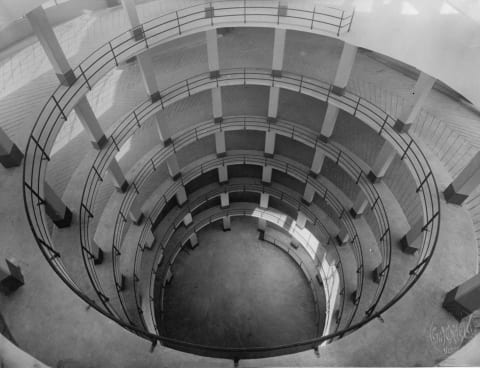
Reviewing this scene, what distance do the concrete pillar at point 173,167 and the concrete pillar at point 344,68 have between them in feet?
14.8

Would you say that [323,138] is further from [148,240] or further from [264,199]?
[148,240]

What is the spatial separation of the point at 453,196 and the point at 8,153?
21.4 ft

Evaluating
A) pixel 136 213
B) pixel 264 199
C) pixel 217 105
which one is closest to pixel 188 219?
pixel 264 199

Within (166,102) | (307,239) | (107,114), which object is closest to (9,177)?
(107,114)

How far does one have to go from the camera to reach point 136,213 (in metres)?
9.12

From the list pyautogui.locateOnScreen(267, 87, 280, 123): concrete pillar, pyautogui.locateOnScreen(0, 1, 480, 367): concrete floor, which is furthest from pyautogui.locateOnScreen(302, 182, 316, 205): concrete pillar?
pyautogui.locateOnScreen(0, 1, 480, 367): concrete floor

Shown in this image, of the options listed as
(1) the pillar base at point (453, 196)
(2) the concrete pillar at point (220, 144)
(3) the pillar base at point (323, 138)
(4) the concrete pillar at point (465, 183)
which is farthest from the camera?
(2) the concrete pillar at point (220, 144)

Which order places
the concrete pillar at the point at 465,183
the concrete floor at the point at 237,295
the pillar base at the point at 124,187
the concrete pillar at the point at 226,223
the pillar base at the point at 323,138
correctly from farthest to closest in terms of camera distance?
the concrete pillar at the point at 226,223, the concrete floor at the point at 237,295, the pillar base at the point at 323,138, the pillar base at the point at 124,187, the concrete pillar at the point at 465,183

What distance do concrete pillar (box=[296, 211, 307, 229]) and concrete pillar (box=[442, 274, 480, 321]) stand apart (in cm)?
731

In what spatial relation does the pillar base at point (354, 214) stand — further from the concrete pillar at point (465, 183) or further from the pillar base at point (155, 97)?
the pillar base at point (155, 97)

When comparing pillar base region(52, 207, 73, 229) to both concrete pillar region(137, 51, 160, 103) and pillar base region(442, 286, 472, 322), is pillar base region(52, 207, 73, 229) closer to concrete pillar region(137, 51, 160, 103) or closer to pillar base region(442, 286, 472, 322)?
concrete pillar region(137, 51, 160, 103)

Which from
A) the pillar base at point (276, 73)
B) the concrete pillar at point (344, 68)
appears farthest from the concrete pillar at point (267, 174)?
the concrete pillar at point (344, 68)

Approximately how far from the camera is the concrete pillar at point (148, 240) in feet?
31.5

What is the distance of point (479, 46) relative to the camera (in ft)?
14.7
